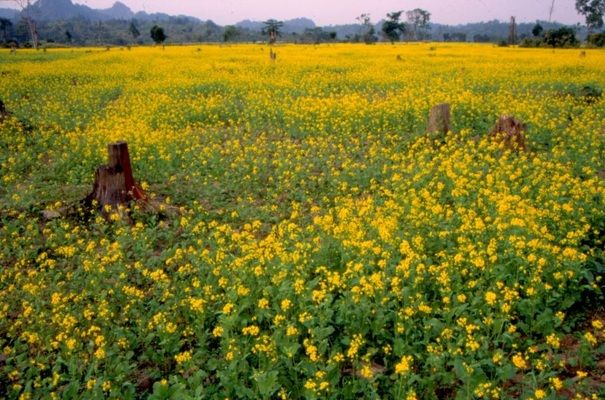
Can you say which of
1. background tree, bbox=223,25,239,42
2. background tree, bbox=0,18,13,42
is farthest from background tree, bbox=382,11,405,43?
background tree, bbox=0,18,13,42

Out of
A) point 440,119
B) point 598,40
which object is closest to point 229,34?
point 598,40

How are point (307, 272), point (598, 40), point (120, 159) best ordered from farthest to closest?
point (598, 40)
point (120, 159)
point (307, 272)

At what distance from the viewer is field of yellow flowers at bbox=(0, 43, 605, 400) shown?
15.0ft

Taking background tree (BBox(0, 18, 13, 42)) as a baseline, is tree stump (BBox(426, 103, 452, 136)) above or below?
below

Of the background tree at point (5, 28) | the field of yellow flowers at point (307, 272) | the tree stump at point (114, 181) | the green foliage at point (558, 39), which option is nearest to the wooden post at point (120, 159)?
the tree stump at point (114, 181)

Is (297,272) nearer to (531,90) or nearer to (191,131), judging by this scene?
(191,131)

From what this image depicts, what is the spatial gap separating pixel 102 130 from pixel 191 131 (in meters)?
2.51

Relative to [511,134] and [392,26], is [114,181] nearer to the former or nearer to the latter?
[511,134]

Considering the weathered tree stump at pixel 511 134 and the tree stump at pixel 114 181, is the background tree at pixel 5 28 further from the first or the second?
the weathered tree stump at pixel 511 134

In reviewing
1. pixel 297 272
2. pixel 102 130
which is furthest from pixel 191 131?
pixel 297 272

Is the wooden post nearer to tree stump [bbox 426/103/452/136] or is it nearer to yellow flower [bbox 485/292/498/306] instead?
yellow flower [bbox 485/292/498/306]

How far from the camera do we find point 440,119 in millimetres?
12742

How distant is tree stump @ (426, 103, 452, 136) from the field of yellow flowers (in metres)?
0.48

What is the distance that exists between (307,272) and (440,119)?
8.05m
